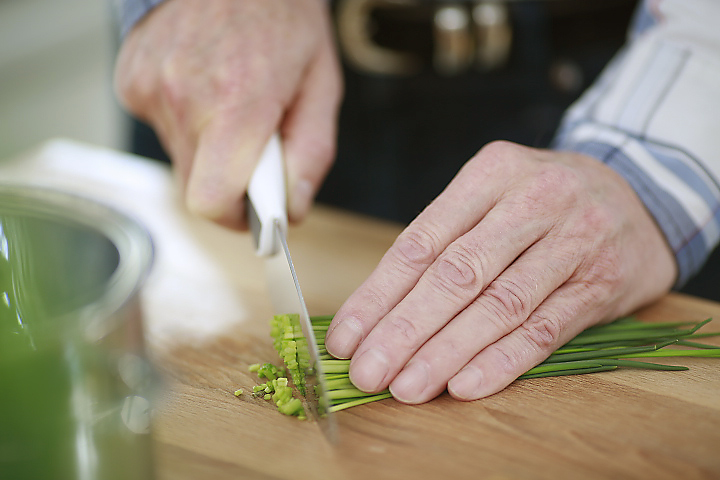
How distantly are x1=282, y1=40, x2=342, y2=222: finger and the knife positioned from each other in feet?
0.10

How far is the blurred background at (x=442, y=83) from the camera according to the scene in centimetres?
139

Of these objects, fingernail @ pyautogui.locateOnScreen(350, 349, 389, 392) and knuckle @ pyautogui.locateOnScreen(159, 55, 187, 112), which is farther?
knuckle @ pyautogui.locateOnScreen(159, 55, 187, 112)

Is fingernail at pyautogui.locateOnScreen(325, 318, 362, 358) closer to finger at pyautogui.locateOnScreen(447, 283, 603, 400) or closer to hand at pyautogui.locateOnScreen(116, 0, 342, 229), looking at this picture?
finger at pyautogui.locateOnScreen(447, 283, 603, 400)

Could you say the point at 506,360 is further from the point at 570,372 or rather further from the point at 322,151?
the point at 322,151

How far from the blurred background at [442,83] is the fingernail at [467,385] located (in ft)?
1.90

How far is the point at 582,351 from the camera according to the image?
80cm

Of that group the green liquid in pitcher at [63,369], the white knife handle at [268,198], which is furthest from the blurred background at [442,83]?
the green liquid in pitcher at [63,369]

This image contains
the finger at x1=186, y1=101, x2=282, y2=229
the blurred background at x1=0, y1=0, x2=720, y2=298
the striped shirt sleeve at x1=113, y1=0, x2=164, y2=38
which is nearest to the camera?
the finger at x1=186, y1=101, x2=282, y2=229

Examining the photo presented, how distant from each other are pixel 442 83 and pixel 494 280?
822 mm

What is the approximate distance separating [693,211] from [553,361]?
341 mm

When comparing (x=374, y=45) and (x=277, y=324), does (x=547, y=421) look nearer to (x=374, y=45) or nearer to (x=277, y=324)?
(x=277, y=324)

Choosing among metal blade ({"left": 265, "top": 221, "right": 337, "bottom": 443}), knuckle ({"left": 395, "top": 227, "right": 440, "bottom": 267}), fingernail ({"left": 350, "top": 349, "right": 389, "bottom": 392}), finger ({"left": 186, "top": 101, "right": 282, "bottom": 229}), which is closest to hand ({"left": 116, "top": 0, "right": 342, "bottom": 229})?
finger ({"left": 186, "top": 101, "right": 282, "bottom": 229})

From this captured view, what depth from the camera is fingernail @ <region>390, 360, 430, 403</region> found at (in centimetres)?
72

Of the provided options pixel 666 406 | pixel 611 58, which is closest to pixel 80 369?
pixel 666 406
